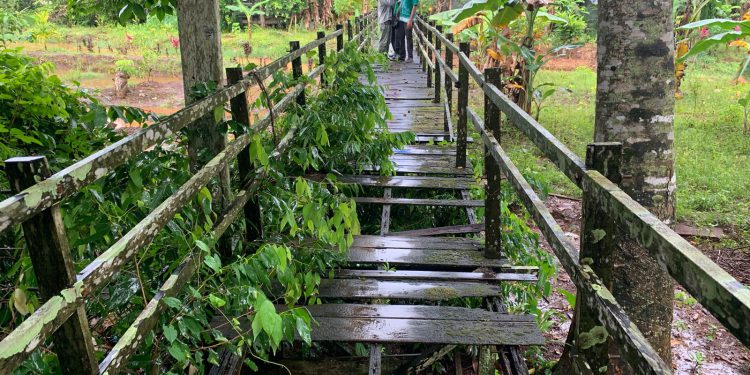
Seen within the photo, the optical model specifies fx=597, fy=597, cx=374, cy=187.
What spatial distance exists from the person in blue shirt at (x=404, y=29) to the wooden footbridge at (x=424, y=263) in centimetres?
601

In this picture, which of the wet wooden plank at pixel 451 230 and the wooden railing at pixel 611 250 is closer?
the wooden railing at pixel 611 250

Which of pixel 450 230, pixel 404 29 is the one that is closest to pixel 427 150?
pixel 450 230

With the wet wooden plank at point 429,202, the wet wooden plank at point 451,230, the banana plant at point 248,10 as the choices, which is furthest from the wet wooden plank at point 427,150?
the banana plant at point 248,10

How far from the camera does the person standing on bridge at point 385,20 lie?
11.5m

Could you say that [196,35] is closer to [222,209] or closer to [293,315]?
[222,209]

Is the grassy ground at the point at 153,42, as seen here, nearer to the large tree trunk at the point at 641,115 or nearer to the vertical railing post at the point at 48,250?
the large tree trunk at the point at 641,115

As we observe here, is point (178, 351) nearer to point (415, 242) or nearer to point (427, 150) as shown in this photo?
point (415, 242)

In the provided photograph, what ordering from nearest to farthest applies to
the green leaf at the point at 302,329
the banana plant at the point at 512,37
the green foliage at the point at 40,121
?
the green leaf at the point at 302,329 → the green foliage at the point at 40,121 → the banana plant at the point at 512,37

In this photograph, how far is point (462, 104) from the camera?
5.16 meters

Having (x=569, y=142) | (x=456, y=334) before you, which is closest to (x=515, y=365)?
(x=456, y=334)

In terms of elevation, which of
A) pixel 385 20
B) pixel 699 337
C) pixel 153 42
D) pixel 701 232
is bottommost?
pixel 699 337

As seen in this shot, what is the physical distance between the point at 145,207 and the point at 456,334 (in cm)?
147

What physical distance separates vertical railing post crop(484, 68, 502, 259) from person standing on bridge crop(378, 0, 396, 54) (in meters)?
8.43

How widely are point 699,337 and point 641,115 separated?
2.39 meters
